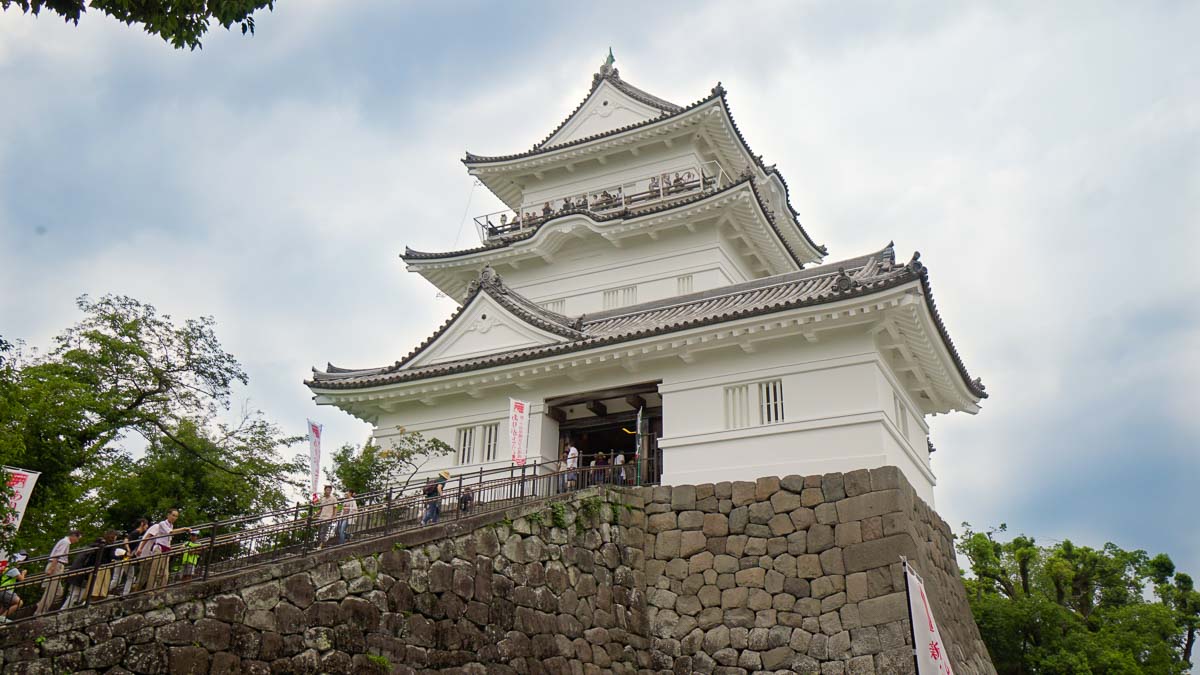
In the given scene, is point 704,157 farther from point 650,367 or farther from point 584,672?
point 584,672

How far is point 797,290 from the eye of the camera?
46.9 ft

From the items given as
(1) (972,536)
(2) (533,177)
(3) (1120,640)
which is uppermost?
(2) (533,177)

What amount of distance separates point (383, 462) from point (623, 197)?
883 centimetres

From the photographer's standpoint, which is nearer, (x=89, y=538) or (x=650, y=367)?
(x=650, y=367)

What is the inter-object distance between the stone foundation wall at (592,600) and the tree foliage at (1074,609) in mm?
6695

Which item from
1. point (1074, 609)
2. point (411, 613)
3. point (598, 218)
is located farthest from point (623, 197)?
point (1074, 609)

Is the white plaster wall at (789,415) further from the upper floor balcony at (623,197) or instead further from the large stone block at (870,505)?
the upper floor balcony at (623,197)

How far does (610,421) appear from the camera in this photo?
15.5m

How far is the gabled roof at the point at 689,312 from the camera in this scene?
12.2 m

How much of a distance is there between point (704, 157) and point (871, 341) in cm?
1007

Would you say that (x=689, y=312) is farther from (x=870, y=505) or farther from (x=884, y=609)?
(x=884, y=609)

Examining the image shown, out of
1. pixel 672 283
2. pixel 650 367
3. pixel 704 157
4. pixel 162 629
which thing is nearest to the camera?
pixel 162 629

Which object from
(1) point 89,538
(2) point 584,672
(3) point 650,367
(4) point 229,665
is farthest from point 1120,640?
(1) point 89,538

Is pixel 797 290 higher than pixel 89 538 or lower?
higher
